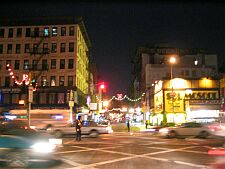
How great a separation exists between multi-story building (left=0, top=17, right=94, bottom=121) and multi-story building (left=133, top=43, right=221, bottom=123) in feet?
73.1

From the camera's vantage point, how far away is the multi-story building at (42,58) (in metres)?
61.0

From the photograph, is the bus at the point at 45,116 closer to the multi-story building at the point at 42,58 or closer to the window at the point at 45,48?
the multi-story building at the point at 42,58

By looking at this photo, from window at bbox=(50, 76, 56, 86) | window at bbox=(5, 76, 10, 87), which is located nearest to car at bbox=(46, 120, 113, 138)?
window at bbox=(50, 76, 56, 86)

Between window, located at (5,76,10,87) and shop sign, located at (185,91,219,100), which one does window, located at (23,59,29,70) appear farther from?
shop sign, located at (185,91,219,100)

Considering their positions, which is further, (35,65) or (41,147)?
(35,65)

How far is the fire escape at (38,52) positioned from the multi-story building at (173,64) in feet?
84.5

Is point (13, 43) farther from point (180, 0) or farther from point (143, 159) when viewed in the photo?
point (180, 0)

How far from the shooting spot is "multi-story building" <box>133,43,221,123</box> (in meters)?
82.0

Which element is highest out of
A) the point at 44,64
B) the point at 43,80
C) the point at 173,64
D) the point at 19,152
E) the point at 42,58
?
the point at 173,64

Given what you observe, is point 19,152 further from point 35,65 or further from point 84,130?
point 35,65

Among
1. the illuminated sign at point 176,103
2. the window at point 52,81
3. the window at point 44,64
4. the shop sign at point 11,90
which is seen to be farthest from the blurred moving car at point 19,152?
the shop sign at point 11,90

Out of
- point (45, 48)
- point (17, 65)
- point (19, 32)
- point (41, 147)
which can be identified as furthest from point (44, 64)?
point (41, 147)

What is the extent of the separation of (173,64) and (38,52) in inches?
1486

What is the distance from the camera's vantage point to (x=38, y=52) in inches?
2421
